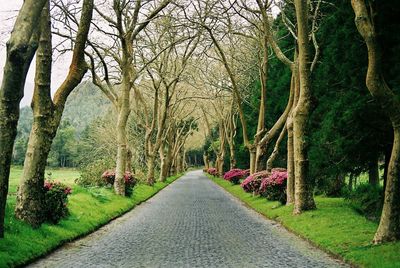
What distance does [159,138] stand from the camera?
37844mm

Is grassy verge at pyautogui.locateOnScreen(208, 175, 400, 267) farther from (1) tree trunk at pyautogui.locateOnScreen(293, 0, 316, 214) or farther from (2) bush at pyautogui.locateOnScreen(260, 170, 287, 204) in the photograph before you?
(2) bush at pyautogui.locateOnScreen(260, 170, 287, 204)

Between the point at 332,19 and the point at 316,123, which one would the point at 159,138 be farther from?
the point at 332,19

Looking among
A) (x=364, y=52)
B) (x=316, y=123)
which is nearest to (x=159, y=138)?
(x=316, y=123)

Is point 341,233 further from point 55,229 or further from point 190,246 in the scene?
point 55,229

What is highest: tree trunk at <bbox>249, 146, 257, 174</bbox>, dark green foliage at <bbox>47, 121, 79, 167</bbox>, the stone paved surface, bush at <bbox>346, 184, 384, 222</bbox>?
dark green foliage at <bbox>47, 121, 79, 167</bbox>

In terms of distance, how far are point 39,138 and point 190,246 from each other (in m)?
4.41

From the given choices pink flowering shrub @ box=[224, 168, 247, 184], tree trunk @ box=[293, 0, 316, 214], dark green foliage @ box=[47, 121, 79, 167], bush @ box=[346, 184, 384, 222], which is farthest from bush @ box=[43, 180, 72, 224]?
dark green foliage @ box=[47, 121, 79, 167]

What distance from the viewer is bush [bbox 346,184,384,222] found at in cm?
1639

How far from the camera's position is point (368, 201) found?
18.1m

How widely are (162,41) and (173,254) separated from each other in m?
24.4

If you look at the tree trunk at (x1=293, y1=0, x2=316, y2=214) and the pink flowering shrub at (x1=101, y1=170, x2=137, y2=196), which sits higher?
the tree trunk at (x1=293, y1=0, x2=316, y2=214)

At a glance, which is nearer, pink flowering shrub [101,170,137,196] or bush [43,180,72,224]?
bush [43,180,72,224]

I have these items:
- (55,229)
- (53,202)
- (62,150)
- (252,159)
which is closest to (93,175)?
(252,159)

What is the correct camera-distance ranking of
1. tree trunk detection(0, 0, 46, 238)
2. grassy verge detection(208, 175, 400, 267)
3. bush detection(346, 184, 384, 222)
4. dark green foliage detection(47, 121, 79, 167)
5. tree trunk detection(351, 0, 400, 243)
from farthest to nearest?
dark green foliage detection(47, 121, 79, 167) < bush detection(346, 184, 384, 222) < tree trunk detection(351, 0, 400, 243) < grassy verge detection(208, 175, 400, 267) < tree trunk detection(0, 0, 46, 238)
